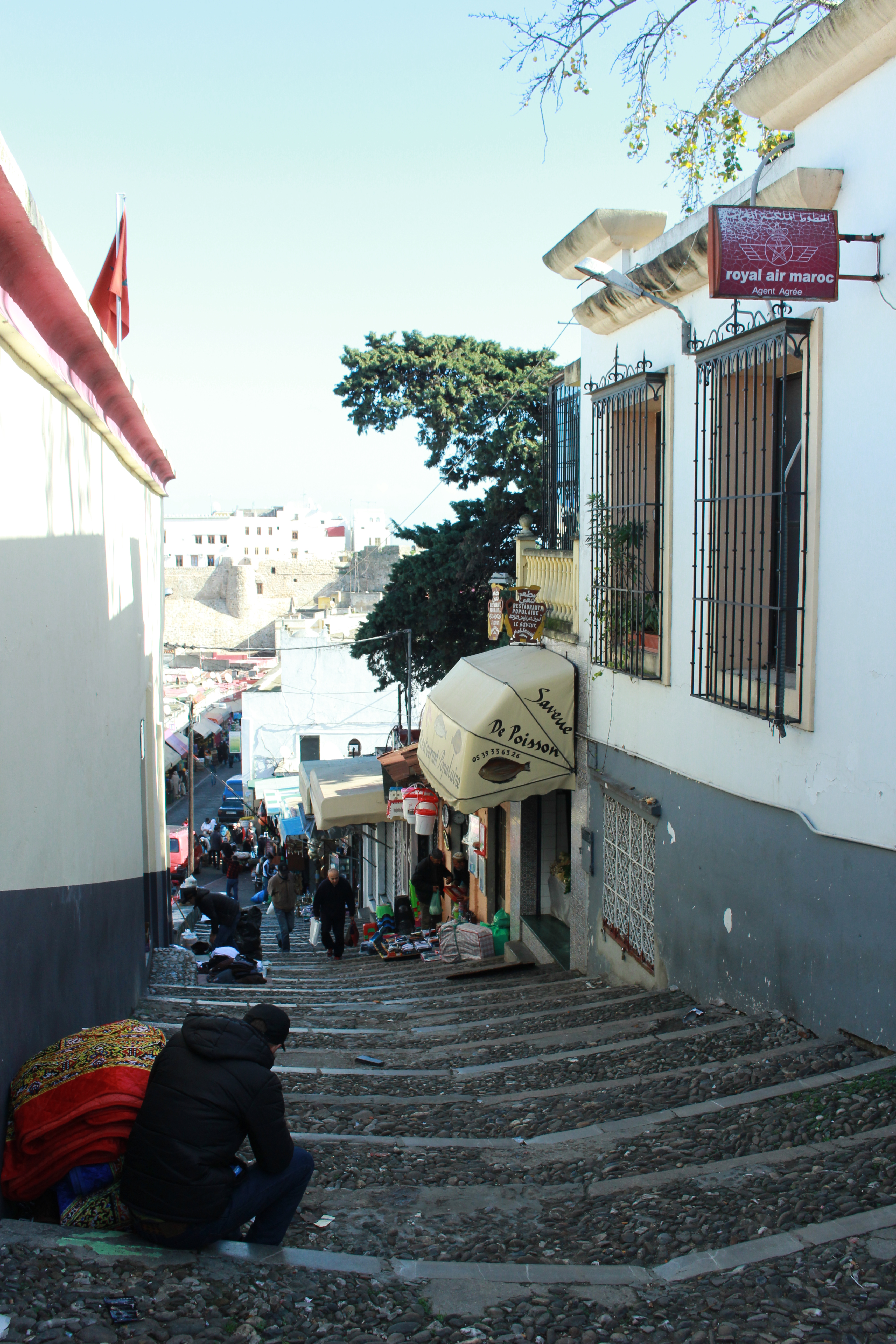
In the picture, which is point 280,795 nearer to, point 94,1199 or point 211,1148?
point 94,1199

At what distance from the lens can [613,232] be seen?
828 cm

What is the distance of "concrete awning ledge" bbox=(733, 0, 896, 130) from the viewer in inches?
187

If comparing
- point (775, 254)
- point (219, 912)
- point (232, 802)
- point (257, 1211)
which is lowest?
point (232, 802)

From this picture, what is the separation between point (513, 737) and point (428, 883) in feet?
→ 21.7

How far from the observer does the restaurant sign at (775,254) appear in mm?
4961


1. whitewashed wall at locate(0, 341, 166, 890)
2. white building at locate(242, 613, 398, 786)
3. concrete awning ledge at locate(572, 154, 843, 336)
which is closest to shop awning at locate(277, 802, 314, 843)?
white building at locate(242, 613, 398, 786)

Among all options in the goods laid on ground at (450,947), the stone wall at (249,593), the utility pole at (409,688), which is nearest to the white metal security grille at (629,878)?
the goods laid on ground at (450,947)

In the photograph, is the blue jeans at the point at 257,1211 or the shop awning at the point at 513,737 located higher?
the shop awning at the point at 513,737

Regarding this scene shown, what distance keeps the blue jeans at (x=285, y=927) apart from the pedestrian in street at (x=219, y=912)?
11.2ft

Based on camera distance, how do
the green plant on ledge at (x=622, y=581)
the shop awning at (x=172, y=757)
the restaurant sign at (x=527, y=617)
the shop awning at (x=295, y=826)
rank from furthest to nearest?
the shop awning at (x=172, y=757), the shop awning at (x=295, y=826), the restaurant sign at (x=527, y=617), the green plant on ledge at (x=622, y=581)

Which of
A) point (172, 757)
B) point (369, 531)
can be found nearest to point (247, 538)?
point (369, 531)

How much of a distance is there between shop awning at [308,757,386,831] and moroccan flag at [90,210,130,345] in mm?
8959

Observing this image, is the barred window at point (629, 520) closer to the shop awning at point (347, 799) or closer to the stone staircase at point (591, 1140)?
the stone staircase at point (591, 1140)

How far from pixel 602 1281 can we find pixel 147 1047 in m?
1.97
